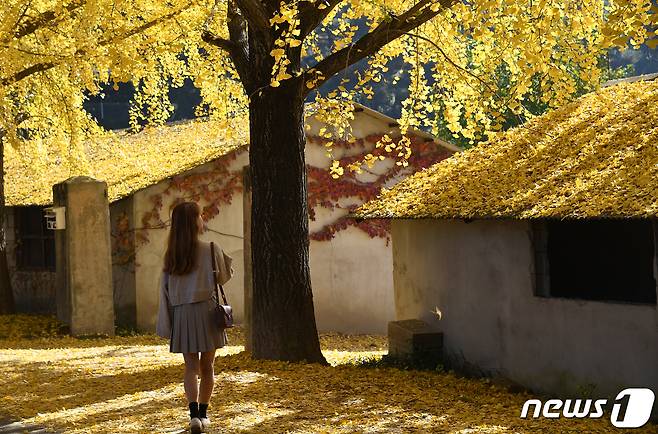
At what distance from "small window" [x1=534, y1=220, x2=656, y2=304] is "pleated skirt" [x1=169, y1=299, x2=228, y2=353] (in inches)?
171

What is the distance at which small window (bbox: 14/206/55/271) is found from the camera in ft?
73.7

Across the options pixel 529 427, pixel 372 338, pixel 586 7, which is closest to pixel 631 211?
pixel 529 427

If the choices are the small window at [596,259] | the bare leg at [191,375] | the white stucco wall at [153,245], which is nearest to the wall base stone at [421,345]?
the small window at [596,259]

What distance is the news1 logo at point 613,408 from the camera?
9578mm

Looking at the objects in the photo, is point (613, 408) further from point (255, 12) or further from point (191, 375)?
point (255, 12)

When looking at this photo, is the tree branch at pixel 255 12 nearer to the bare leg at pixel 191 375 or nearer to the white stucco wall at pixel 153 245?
the bare leg at pixel 191 375

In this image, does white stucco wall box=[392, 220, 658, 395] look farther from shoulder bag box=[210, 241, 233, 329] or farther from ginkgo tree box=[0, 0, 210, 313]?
ginkgo tree box=[0, 0, 210, 313]

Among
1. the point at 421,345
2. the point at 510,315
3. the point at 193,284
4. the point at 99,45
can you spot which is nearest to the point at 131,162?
the point at 99,45

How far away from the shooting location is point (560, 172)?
11.3 metres

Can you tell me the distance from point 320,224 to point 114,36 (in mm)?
8169

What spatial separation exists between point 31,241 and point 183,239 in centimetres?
1519

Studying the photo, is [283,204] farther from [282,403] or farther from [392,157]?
[392,157]

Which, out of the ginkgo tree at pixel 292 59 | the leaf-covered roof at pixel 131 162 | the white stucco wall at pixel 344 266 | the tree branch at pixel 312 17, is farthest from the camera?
the white stucco wall at pixel 344 266

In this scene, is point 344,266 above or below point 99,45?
below
